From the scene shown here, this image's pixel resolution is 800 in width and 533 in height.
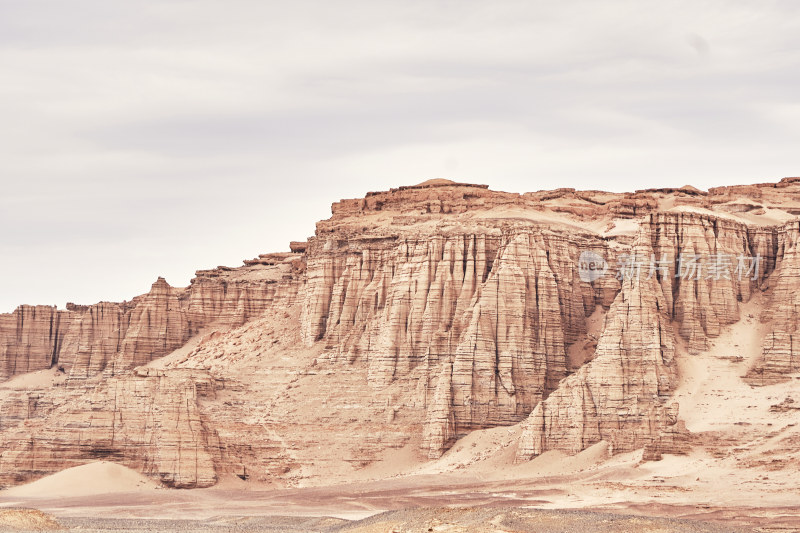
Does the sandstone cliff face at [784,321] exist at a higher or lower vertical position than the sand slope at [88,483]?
higher

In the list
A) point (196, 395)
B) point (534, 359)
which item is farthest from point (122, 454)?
point (534, 359)

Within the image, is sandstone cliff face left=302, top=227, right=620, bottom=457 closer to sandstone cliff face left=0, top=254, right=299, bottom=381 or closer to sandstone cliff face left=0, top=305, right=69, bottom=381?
sandstone cliff face left=0, top=254, right=299, bottom=381

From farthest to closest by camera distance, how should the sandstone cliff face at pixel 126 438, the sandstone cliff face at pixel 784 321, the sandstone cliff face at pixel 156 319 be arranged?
the sandstone cliff face at pixel 156 319
the sandstone cliff face at pixel 126 438
the sandstone cliff face at pixel 784 321

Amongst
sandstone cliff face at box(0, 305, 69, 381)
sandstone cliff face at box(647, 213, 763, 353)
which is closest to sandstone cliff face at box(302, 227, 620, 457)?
sandstone cliff face at box(647, 213, 763, 353)

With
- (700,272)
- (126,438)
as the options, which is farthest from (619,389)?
(126,438)

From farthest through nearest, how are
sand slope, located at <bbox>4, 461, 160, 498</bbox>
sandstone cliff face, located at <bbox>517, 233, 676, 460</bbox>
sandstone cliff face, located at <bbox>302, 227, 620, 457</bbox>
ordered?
sandstone cliff face, located at <bbox>302, 227, 620, 457</bbox> < sand slope, located at <bbox>4, 461, 160, 498</bbox> < sandstone cliff face, located at <bbox>517, 233, 676, 460</bbox>

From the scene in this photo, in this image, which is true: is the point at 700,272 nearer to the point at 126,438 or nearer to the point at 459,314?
the point at 459,314

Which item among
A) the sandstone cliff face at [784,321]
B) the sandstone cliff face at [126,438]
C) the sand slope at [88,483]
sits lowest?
the sand slope at [88,483]

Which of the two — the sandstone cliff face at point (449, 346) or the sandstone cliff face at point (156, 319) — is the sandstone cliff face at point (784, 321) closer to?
the sandstone cliff face at point (449, 346)

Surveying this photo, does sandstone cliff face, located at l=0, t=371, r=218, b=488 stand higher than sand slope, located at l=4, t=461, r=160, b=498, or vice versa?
sandstone cliff face, located at l=0, t=371, r=218, b=488

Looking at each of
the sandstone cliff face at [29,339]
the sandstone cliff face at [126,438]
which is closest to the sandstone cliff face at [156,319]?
the sandstone cliff face at [29,339]

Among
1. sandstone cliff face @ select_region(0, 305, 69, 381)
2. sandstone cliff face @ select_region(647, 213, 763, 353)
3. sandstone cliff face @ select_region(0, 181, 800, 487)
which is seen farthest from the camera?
sandstone cliff face @ select_region(0, 305, 69, 381)

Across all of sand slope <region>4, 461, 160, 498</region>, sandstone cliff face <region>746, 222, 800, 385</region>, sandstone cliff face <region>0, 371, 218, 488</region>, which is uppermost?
sandstone cliff face <region>746, 222, 800, 385</region>

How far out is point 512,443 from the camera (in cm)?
11606
